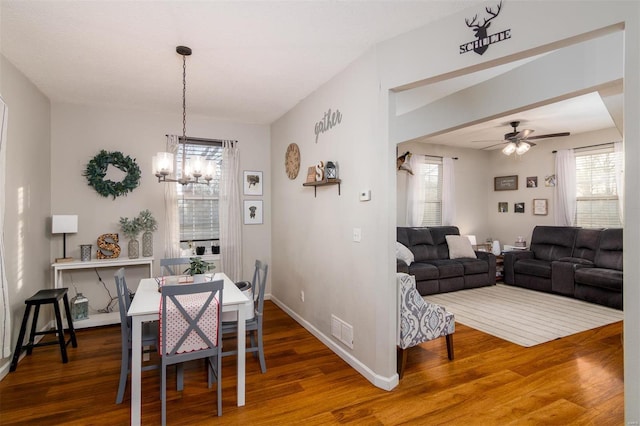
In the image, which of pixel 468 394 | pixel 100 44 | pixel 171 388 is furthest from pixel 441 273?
pixel 100 44

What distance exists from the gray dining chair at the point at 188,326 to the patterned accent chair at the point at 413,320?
1403 mm

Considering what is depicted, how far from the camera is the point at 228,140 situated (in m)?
A: 4.90

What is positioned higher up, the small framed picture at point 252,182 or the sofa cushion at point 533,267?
the small framed picture at point 252,182

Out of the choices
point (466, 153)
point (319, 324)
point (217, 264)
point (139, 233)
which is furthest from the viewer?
point (466, 153)

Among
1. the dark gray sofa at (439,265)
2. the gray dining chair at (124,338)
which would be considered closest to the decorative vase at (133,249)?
the gray dining chair at (124,338)

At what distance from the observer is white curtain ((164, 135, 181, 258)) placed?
14.7ft

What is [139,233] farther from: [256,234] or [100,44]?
[100,44]

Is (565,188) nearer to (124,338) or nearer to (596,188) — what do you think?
(596,188)

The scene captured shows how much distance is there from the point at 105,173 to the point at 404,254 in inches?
172

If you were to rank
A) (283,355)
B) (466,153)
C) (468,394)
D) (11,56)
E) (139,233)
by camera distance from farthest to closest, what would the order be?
(466,153) < (139,233) < (283,355) < (11,56) < (468,394)

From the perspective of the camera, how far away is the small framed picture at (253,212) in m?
5.01

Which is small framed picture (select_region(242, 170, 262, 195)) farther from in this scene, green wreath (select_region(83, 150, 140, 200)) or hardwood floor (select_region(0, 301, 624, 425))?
hardwood floor (select_region(0, 301, 624, 425))

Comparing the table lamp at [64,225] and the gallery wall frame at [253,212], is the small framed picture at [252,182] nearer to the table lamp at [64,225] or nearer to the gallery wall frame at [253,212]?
the gallery wall frame at [253,212]

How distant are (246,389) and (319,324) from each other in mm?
1195
